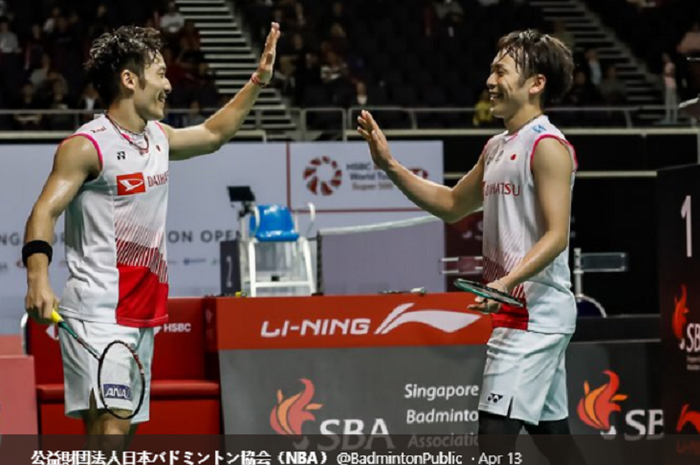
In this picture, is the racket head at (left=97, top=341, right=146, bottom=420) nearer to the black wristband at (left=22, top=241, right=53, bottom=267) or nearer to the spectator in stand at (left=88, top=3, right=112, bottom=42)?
the black wristband at (left=22, top=241, right=53, bottom=267)

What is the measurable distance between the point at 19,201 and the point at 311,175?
9.57 ft

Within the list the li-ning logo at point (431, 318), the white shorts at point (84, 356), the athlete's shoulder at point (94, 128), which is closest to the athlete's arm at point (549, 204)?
the white shorts at point (84, 356)

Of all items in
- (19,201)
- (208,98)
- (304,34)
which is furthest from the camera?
(304,34)

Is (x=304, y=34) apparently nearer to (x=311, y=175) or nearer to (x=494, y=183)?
(x=311, y=175)

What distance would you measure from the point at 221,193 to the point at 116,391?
29.7 feet

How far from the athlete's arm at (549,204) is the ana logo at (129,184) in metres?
1.31

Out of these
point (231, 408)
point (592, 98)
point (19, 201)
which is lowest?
point (231, 408)

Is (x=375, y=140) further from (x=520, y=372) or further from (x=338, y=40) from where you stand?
(x=338, y=40)

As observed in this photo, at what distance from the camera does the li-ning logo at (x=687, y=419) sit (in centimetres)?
550

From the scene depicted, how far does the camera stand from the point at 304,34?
16844 mm

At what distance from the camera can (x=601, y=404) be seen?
22.7ft

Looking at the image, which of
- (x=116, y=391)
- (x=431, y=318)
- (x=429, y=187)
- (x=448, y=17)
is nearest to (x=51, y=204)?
(x=116, y=391)

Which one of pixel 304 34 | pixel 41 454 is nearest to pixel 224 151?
pixel 304 34

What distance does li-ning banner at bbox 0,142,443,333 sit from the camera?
13.1m
